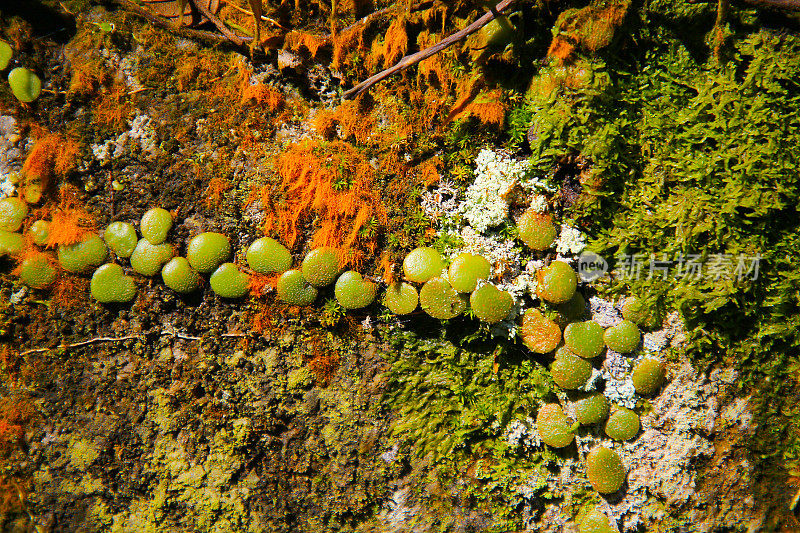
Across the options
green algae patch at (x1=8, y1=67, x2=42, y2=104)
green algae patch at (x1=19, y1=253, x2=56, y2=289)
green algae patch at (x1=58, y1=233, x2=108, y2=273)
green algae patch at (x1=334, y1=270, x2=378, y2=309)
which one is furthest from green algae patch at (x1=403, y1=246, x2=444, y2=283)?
green algae patch at (x1=8, y1=67, x2=42, y2=104)

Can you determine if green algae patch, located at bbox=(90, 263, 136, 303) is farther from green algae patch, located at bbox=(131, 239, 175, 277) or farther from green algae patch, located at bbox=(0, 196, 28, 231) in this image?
green algae patch, located at bbox=(0, 196, 28, 231)

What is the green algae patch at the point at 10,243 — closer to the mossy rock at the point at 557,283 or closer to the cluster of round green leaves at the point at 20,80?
the cluster of round green leaves at the point at 20,80

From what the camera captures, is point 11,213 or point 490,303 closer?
point 490,303

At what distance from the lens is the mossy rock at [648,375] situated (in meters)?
1.92

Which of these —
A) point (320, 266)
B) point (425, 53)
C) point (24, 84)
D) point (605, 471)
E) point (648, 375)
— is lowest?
point (605, 471)

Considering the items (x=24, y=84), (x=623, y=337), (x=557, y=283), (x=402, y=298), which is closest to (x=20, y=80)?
(x=24, y=84)

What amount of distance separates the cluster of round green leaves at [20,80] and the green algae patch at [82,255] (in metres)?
0.69

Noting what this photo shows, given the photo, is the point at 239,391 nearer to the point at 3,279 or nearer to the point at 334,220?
the point at 334,220

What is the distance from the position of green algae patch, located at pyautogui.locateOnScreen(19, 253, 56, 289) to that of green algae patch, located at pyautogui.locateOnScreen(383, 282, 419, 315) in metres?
1.51

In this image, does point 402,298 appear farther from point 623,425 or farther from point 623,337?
point 623,425

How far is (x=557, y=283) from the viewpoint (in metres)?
1.83

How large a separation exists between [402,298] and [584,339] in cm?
80

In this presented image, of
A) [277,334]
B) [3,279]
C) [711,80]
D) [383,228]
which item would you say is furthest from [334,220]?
[711,80]

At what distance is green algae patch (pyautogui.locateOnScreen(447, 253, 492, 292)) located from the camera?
5.96 ft
